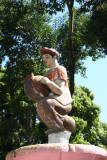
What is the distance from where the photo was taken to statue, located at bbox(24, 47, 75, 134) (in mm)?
4974

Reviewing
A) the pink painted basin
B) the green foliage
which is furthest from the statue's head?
the green foliage

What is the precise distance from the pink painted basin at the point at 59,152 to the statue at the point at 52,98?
685 mm

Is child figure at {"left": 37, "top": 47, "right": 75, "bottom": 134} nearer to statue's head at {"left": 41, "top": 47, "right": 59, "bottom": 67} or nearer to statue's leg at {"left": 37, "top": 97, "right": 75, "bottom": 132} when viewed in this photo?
statue's leg at {"left": 37, "top": 97, "right": 75, "bottom": 132}

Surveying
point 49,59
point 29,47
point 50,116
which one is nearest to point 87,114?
point 29,47

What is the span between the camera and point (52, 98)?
5.09 m

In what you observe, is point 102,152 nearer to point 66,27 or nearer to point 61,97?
point 61,97

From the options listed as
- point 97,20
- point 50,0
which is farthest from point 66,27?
point 97,20

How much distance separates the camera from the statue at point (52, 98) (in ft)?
16.3

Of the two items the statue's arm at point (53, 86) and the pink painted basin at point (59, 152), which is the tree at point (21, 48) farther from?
the pink painted basin at point (59, 152)

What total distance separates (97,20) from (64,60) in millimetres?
4855

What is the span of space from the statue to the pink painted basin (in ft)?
2.25

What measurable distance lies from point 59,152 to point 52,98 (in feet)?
3.62

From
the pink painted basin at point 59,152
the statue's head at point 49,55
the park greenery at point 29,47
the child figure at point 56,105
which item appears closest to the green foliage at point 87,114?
the park greenery at point 29,47

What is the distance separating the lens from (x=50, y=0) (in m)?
13.6
